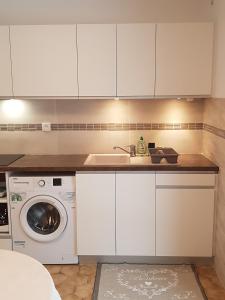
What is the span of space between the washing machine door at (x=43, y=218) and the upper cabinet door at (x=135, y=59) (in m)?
1.12

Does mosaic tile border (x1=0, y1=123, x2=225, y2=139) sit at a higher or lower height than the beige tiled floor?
higher

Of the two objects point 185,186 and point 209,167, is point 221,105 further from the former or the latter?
point 185,186

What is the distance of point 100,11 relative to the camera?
283 cm

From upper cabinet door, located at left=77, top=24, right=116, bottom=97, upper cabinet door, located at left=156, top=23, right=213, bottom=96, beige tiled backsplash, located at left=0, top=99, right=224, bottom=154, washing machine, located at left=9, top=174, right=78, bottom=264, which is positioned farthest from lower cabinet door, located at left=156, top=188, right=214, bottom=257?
upper cabinet door, located at left=77, top=24, right=116, bottom=97

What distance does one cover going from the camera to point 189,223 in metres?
2.55

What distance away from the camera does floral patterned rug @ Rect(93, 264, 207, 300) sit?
2232 millimetres

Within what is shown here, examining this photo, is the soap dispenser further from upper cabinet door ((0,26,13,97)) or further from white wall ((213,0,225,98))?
upper cabinet door ((0,26,13,97))

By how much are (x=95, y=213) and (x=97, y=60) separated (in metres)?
1.31

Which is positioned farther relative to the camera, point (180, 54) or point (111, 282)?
point (180, 54)

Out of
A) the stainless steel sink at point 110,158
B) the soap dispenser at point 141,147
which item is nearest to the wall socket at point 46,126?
the stainless steel sink at point 110,158

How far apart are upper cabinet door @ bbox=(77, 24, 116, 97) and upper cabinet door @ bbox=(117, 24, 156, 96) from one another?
0.06 metres

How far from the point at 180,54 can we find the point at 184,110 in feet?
1.95

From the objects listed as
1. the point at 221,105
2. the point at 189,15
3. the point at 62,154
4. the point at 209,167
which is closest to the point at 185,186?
the point at 209,167

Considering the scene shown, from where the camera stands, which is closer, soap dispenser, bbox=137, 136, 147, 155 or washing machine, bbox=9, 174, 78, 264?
washing machine, bbox=9, 174, 78, 264
